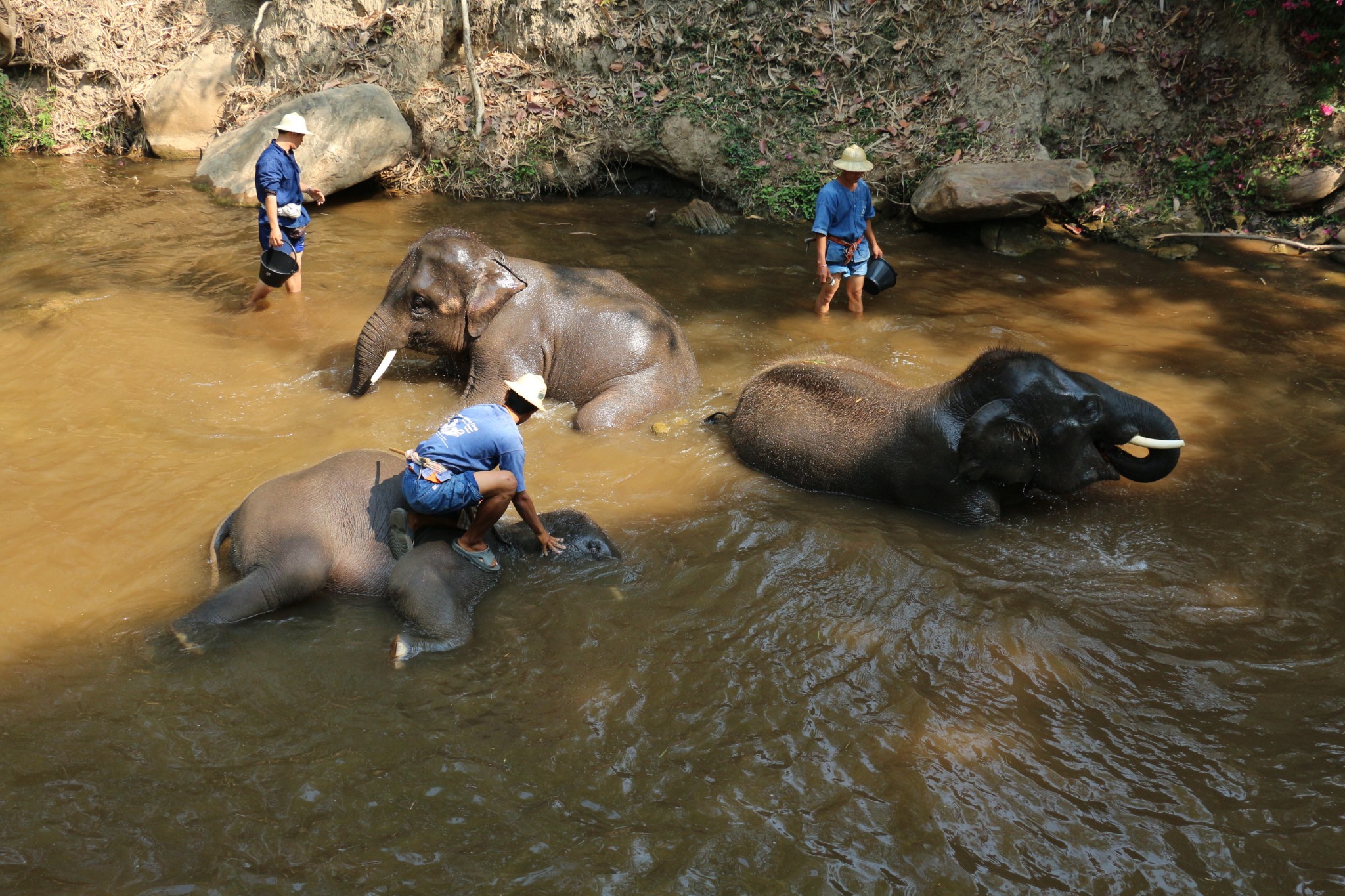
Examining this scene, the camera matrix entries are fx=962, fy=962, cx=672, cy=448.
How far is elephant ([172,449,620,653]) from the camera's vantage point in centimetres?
506

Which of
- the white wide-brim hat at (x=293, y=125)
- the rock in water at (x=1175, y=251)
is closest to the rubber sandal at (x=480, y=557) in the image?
the white wide-brim hat at (x=293, y=125)

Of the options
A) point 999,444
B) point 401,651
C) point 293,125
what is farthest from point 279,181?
point 999,444

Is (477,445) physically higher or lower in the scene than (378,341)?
higher

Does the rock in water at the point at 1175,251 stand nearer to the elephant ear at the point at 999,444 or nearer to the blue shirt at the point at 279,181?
the elephant ear at the point at 999,444

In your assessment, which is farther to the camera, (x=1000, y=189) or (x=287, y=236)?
(x=1000, y=189)

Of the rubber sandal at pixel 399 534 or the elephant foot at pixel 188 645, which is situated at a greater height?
the rubber sandal at pixel 399 534

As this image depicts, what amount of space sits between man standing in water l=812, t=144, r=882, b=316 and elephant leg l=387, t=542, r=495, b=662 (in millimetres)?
5427

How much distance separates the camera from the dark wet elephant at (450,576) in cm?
505

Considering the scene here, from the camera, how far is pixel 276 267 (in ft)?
30.3

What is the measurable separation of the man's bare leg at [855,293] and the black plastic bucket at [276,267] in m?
5.54

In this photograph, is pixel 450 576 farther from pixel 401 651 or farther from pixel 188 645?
pixel 188 645

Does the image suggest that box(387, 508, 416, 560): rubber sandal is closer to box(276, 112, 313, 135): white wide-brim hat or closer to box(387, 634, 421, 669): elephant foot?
box(387, 634, 421, 669): elephant foot

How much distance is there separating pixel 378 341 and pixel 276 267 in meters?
2.05

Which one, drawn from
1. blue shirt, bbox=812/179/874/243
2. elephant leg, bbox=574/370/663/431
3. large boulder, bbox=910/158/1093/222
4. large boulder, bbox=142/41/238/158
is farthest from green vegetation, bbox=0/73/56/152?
large boulder, bbox=910/158/1093/222
